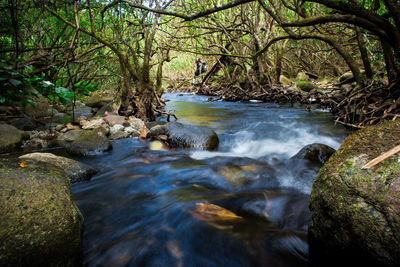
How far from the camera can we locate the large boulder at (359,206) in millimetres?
1348

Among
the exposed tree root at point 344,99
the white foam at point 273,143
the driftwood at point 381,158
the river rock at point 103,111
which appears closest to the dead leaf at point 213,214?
the driftwood at point 381,158

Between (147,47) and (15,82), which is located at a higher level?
(147,47)

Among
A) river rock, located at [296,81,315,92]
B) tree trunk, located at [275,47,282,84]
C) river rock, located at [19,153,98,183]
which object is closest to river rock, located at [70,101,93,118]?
river rock, located at [19,153,98,183]

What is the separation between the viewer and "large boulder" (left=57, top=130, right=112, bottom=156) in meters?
4.85

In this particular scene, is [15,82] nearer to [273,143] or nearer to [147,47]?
[147,47]

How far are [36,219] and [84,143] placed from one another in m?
3.77

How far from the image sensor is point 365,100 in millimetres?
5539

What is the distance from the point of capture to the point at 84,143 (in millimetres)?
4988

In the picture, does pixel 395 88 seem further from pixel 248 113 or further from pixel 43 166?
pixel 43 166

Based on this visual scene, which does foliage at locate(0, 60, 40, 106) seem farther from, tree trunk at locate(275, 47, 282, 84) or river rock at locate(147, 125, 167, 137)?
tree trunk at locate(275, 47, 282, 84)

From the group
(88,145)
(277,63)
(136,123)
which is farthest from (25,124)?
(277,63)

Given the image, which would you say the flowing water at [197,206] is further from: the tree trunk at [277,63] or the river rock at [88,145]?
the tree trunk at [277,63]

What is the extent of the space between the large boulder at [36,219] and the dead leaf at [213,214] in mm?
1179

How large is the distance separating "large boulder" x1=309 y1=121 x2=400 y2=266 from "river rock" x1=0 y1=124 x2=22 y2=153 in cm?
540
